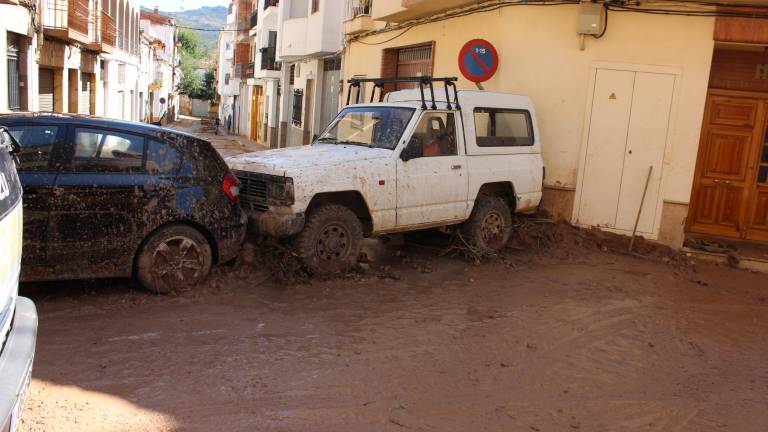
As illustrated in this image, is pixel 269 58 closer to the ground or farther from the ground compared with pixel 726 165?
farther from the ground

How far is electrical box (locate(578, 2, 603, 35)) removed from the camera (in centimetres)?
981

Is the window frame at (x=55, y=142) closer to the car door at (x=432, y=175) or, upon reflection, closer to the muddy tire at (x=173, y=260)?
the muddy tire at (x=173, y=260)

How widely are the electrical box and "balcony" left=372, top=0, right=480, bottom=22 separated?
6.27ft

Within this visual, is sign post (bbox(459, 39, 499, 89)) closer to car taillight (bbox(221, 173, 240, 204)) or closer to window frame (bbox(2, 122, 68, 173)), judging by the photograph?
car taillight (bbox(221, 173, 240, 204))

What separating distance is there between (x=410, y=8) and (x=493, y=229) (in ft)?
17.8

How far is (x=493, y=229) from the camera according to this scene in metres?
8.91

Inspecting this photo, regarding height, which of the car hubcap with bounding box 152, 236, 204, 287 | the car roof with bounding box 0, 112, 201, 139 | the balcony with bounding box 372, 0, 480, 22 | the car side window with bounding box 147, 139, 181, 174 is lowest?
the car hubcap with bounding box 152, 236, 204, 287

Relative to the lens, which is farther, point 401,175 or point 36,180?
point 401,175

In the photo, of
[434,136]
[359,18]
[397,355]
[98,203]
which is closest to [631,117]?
[434,136]

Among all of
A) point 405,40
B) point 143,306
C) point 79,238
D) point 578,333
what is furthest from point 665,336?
point 405,40

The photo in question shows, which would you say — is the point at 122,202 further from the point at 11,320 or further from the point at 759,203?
the point at 759,203

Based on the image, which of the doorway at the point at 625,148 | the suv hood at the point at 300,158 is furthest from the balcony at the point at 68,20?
the doorway at the point at 625,148

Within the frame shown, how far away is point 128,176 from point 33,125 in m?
0.85

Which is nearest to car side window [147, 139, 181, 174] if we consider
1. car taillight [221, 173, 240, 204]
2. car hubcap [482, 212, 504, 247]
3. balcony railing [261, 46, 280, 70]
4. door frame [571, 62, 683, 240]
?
car taillight [221, 173, 240, 204]
